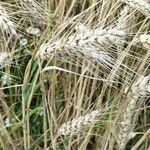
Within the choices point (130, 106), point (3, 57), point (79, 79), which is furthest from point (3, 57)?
point (130, 106)

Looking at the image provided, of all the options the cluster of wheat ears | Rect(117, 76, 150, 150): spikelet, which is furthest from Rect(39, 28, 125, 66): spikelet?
Rect(117, 76, 150, 150): spikelet

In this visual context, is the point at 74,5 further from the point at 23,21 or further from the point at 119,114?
the point at 119,114

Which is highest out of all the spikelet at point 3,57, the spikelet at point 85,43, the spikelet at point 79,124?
the spikelet at point 85,43

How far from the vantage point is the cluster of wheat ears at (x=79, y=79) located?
3.60 ft

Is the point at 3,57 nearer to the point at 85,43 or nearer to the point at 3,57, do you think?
the point at 3,57

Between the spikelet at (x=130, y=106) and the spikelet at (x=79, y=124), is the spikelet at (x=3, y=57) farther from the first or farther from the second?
the spikelet at (x=130, y=106)

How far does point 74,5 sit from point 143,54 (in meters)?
0.28

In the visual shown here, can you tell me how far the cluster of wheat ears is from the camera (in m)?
1.10

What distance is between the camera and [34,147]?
51.6 inches

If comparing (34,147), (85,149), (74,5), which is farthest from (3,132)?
(74,5)

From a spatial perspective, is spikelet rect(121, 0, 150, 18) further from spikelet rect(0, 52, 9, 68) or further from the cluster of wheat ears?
spikelet rect(0, 52, 9, 68)

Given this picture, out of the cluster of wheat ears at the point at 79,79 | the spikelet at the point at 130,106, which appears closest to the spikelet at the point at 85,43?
the cluster of wheat ears at the point at 79,79

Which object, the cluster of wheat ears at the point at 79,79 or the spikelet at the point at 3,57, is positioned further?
the spikelet at the point at 3,57

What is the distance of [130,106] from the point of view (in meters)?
1.12
